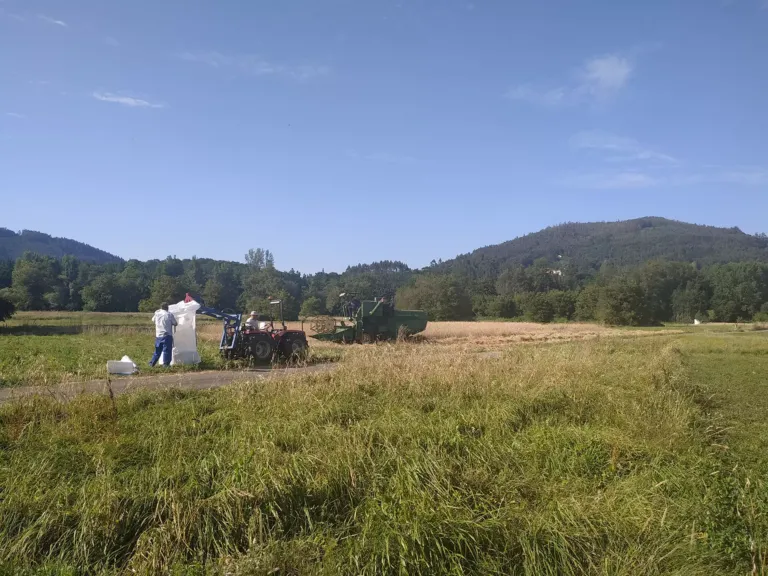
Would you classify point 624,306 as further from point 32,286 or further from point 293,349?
point 32,286

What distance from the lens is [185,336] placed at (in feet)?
47.6

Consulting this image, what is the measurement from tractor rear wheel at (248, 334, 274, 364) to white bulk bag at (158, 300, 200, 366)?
1.47 metres

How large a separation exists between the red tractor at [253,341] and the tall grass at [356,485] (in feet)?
20.5

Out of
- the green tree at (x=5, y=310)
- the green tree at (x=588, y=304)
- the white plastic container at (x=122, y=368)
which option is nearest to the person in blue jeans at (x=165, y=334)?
the white plastic container at (x=122, y=368)

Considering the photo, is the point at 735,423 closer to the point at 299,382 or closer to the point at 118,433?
the point at 299,382

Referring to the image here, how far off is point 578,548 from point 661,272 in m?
98.9

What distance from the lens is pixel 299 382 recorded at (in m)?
9.44

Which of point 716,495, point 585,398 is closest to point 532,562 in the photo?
point 716,495

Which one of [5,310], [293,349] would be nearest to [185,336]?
[293,349]

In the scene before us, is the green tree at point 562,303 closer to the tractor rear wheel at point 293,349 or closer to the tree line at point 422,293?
the tree line at point 422,293

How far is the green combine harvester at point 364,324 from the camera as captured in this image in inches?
953

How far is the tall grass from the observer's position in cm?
413

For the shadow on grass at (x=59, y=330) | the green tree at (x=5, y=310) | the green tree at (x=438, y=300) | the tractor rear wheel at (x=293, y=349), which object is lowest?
the shadow on grass at (x=59, y=330)

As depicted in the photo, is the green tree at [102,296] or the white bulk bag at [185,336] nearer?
the white bulk bag at [185,336]
